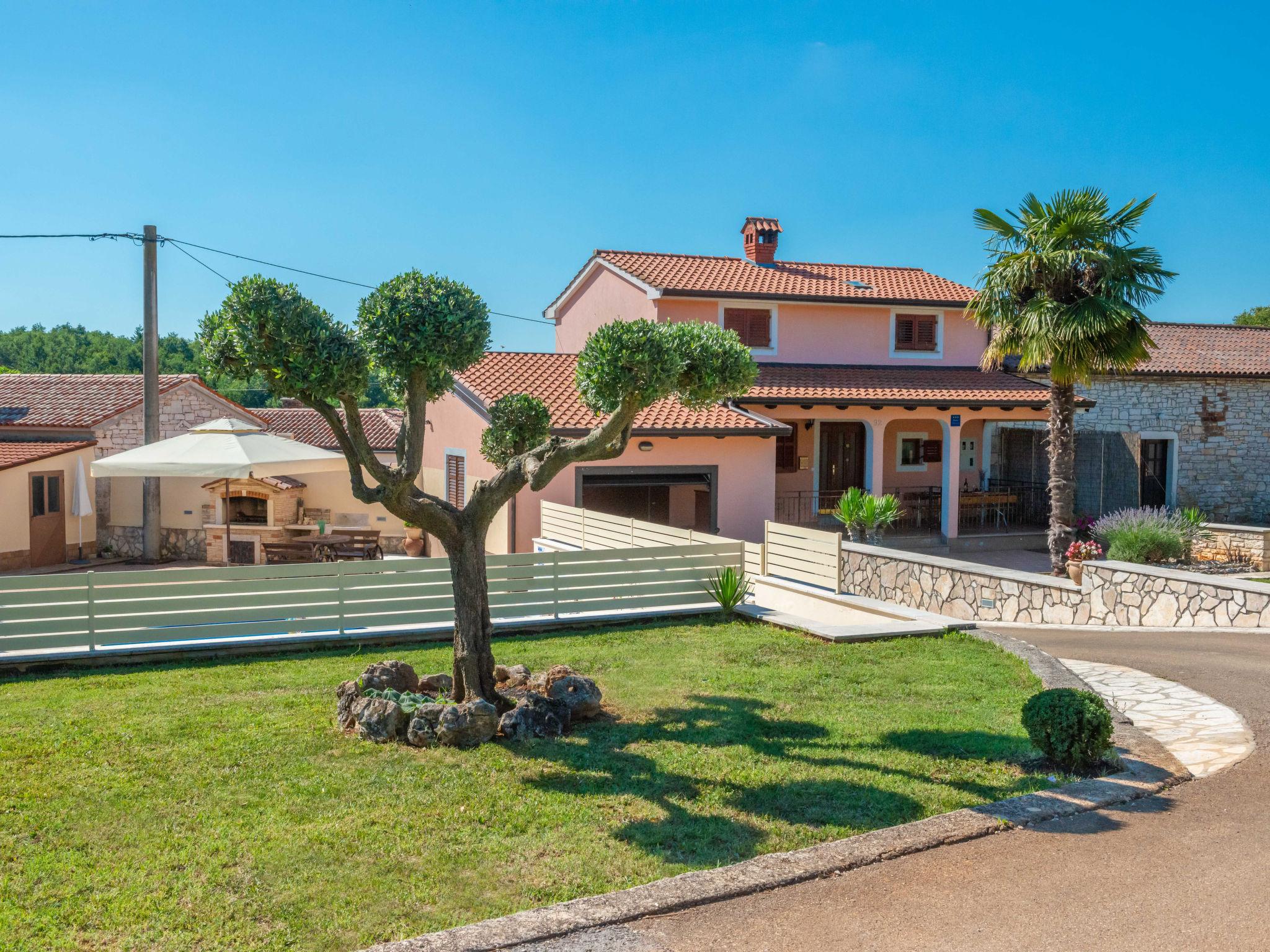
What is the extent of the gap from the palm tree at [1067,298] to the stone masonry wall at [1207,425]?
26.3ft

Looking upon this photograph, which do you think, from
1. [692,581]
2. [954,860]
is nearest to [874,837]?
[954,860]

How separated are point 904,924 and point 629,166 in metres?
26.0

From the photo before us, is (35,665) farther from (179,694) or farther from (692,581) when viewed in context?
(692,581)

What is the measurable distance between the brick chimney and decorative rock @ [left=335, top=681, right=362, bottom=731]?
2016 cm

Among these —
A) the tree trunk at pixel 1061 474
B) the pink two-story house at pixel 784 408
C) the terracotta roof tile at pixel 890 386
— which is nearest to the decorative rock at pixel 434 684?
the pink two-story house at pixel 784 408

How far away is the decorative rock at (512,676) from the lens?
905 centimetres

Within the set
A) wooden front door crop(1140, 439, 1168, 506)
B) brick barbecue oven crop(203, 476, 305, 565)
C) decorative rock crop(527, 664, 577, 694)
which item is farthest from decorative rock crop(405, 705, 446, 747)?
wooden front door crop(1140, 439, 1168, 506)

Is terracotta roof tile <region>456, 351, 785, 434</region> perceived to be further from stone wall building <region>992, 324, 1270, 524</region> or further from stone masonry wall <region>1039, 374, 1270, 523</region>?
stone masonry wall <region>1039, 374, 1270, 523</region>

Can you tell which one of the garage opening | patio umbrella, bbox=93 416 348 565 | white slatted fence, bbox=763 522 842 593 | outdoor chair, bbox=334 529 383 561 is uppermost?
patio umbrella, bbox=93 416 348 565

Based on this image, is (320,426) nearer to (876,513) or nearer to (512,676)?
(876,513)

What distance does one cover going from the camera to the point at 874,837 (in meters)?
5.76

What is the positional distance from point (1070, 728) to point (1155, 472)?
21.3 meters

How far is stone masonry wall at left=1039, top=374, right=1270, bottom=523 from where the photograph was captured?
25.0 meters

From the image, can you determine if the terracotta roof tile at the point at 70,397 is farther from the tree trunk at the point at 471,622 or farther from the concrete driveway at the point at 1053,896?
the concrete driveway at the point at 1053,896
